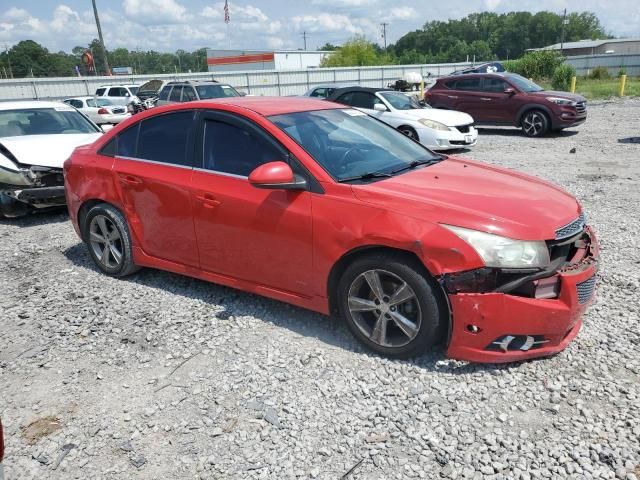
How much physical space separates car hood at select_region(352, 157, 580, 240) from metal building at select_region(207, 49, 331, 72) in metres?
65.7

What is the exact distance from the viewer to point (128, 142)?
4.73m

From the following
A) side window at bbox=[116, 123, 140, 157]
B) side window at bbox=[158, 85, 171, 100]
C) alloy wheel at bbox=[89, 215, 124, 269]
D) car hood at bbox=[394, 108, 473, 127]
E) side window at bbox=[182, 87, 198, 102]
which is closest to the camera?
side window at bbox=[116, 123, 140, 157]

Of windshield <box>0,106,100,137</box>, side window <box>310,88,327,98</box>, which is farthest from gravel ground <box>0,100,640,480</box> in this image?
side window <box>310,88,327,98</box>

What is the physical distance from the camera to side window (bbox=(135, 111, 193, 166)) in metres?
4.30

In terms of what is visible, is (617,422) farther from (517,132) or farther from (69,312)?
(517,132)

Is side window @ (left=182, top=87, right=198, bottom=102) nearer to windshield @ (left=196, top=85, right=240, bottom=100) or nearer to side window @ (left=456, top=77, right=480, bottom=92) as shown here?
windshield @ (left=196, top=85, right=240, bottom=100)

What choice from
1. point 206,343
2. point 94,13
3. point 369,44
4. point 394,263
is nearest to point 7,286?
point 206,343

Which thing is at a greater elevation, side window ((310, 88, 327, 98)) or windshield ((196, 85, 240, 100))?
windshield ((196, 85, 240, 100))

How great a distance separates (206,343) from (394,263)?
153 cm

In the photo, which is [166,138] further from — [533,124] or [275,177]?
[533,124]

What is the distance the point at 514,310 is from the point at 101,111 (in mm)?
20445

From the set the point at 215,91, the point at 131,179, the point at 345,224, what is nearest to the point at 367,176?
the point at 345,224

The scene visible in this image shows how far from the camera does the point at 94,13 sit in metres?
34.7

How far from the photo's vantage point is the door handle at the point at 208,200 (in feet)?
13.0
